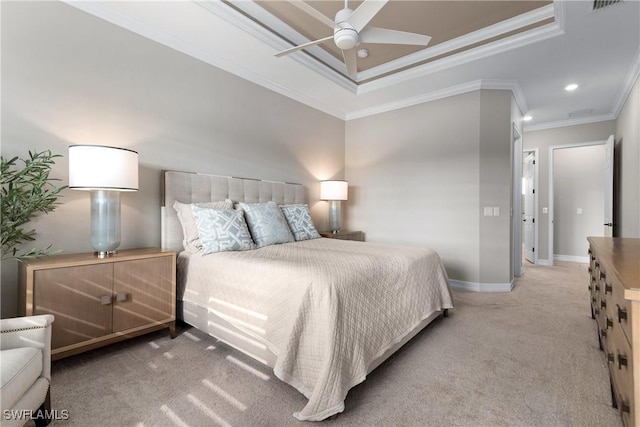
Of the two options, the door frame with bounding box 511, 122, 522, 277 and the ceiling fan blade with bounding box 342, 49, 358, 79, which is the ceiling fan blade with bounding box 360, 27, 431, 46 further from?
the door frame with bounding box 511, 122, 522, 277

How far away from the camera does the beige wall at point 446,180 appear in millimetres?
3779

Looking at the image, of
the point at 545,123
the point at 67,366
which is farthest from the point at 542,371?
the point at 545,123

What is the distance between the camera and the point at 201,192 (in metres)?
2.98

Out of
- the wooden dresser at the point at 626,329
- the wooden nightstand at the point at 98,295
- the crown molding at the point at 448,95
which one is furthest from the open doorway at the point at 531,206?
the wooden nightstand at the point at 98,295

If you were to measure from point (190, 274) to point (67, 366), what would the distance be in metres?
0.94

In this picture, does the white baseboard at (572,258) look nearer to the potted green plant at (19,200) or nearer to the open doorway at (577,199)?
the open doorway at (577,199)

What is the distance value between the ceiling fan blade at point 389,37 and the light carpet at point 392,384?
2414 mm

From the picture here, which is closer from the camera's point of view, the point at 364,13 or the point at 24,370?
the point at 24,370

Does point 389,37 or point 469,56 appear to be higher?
point 469,56

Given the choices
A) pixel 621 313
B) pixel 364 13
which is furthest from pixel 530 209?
pixel 364 13

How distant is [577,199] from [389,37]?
626cm

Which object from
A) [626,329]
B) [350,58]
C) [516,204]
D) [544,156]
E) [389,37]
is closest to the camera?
[626,329]

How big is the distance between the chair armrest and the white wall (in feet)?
26.0

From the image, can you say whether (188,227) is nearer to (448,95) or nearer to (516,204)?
(448,95)
